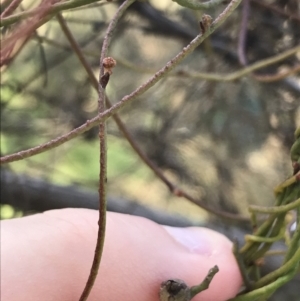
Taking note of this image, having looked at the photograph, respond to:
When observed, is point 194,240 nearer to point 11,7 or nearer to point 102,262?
point 102,262

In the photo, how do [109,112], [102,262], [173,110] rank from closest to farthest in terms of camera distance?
[109,112] → [102,262] → [173,110]

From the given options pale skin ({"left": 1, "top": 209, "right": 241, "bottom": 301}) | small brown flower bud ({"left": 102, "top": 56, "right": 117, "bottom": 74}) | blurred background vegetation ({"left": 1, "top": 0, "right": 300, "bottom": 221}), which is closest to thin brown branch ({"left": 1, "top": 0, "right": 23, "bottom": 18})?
small brown flower bud ({"left": 102, "top": 56, "right": 117, "bottom": 74})

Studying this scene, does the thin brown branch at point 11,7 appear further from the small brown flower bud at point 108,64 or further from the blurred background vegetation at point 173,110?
the blurred background vegetation at point 173,110

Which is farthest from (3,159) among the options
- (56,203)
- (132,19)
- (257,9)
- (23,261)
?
(132,19)

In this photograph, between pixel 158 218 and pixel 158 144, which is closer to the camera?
pixel 158 218

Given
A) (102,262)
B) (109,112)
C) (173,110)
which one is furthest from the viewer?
(173,110)

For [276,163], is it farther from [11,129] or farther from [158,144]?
[11,129]

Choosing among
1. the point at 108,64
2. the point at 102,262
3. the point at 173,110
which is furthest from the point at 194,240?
the point at 173,110
